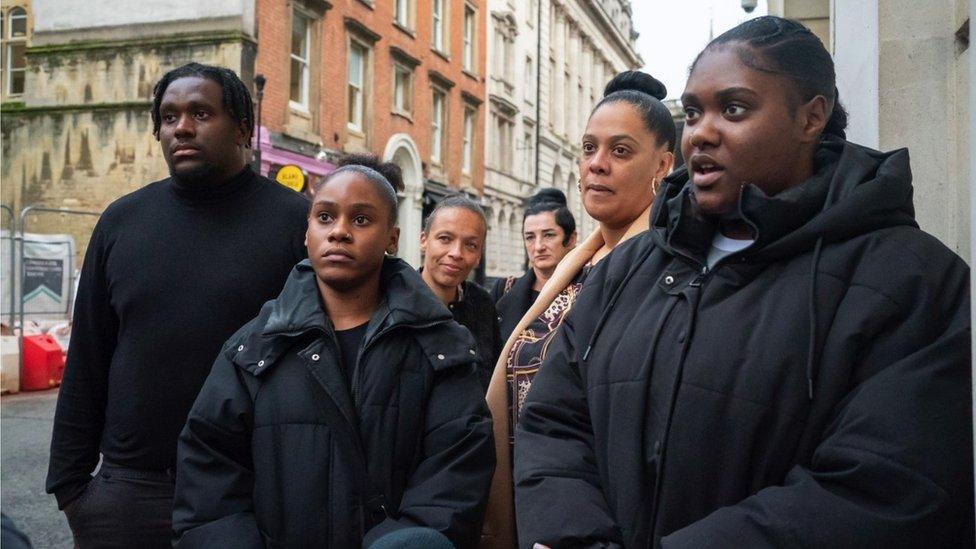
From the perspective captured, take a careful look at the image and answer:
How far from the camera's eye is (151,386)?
271cm

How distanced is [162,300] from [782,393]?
1851 millimetres

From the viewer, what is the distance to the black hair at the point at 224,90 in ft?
9.52

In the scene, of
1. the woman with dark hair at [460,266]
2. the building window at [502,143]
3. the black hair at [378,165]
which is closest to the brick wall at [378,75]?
the building window at [502,143]

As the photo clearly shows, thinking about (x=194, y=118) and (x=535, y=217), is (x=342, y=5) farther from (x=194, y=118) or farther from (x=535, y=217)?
(x=194, y=118)

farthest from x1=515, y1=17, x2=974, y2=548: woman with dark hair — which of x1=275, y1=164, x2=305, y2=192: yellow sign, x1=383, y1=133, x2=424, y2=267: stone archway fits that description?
x1=383, y1=133, x2=424, y2=267: stone archway

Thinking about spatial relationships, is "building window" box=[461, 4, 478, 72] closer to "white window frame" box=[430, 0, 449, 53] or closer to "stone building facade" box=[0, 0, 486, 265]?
"white window frame" box=[430, 0, 449, 53]

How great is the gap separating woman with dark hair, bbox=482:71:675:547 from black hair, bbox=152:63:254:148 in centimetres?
112

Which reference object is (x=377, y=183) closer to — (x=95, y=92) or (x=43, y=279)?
(x=43, y=279)

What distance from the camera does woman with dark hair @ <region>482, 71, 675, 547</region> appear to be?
2742mm

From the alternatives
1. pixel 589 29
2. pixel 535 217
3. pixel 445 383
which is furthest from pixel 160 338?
pixel 589 29

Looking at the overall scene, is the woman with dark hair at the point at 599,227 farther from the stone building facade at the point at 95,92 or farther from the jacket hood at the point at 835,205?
the stone building facade at the point at 95,92

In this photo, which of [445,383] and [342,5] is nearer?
[445,383]

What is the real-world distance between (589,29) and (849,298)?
4533 cm

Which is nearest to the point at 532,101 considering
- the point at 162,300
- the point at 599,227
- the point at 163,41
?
the point at 163,41
